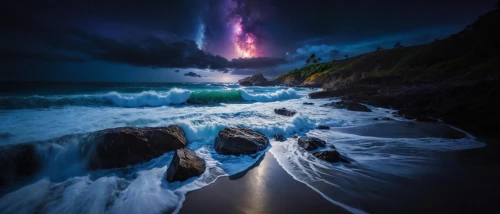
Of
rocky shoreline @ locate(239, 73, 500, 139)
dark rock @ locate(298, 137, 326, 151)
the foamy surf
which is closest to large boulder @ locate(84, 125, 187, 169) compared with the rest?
dark rock @ locate(298, 137, 326, 151)

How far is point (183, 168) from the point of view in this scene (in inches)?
171

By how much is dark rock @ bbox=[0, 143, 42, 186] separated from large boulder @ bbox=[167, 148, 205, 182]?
12.2 feet

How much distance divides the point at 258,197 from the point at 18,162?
6331mm

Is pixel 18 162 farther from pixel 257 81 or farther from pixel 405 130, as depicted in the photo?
pixel 257 81

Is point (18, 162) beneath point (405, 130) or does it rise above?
beneath

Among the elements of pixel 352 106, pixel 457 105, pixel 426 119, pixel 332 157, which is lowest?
pixel 332 157

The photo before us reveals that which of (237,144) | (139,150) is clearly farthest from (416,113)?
(139,150)

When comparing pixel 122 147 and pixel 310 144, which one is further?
pixel 310 144

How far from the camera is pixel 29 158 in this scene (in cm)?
486

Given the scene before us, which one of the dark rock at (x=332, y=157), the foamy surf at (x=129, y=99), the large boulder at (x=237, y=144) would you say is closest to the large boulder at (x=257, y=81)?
the foamy surf at (x=129, y=99)

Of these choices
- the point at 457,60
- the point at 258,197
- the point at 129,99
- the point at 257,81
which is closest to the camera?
the point at 258,197

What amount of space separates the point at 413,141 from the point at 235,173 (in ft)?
22.4

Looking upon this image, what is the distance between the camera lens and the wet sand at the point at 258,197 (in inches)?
129

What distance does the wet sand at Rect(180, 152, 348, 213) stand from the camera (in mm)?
3264
